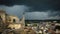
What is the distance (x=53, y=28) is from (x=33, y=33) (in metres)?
0.77

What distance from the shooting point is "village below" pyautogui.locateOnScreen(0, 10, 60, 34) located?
6535 mm

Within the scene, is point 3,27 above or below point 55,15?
below

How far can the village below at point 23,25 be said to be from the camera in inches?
257

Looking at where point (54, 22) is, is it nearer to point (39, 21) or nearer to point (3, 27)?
point (39, 21)

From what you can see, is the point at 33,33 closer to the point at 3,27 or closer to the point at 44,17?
the point at 44,17

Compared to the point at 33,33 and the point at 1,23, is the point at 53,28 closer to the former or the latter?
the point at 33,33

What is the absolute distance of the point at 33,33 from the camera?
6547 millimetres

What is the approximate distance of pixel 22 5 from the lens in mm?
6637

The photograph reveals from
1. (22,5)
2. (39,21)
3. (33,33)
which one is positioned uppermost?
(22,5)

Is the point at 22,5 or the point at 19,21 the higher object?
the point at 22,5

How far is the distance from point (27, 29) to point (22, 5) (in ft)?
3.01

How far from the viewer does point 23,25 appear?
6.55 m

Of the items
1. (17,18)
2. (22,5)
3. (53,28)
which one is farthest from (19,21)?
(53,28)

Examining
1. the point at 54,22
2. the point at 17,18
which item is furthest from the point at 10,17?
the point at 54,22
